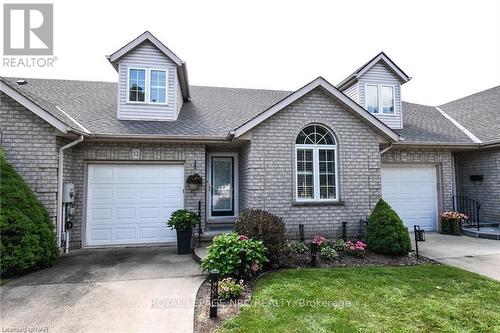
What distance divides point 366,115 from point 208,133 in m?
4.65

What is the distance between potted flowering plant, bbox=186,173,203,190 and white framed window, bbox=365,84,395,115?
22.2 ft

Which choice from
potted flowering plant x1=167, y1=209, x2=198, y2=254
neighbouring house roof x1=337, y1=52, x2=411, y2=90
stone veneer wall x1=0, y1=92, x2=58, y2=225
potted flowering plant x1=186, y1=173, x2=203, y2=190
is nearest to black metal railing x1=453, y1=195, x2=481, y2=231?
neighbouring house roof x1=337, y1=52, x2=411, y2=90

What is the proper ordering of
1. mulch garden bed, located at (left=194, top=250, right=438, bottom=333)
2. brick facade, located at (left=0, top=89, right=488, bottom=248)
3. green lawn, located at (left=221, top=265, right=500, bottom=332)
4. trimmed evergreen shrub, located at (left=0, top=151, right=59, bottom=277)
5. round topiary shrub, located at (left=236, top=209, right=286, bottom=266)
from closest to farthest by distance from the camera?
green lawn, located at (left=221, top=265, right=500, bottom=332)
mulch garden bed, located at (left=194, top=250, right=438, bottom=333)
trimmed evergreen shrub, located at (left=0, top=151, right=59, bottom=277)
round topiary shrub, located at (left=236, top=209, right=286, bottom=266)
brick facade, located at (left=0, top=89, right=488, bottom=248)

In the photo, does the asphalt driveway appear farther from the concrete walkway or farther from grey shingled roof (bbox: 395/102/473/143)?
grey shingled roof (bbox: 395/102/473/143)

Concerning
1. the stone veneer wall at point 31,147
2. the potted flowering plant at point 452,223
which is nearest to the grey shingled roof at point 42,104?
the stone veneer wall at point 31,147

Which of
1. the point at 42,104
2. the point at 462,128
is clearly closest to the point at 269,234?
the point at 42,104

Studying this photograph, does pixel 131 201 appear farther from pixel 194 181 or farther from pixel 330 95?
pixel 330 95

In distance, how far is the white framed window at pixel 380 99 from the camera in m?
10.3

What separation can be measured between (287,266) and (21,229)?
5469 millimetres

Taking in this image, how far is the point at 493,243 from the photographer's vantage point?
8.05 metres

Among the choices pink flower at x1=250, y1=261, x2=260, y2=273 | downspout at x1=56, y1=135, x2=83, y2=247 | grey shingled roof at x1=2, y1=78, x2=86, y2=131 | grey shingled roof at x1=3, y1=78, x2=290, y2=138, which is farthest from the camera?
grey shingled roof at x1=3, y1=78, x2=290, y2=138

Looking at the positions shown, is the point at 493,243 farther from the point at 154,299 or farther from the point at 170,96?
the point at 170,96

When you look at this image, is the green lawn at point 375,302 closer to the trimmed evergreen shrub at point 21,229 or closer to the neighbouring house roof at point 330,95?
the neighbouring house roof at point 330,95

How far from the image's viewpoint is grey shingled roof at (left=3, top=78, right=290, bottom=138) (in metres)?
8.12
